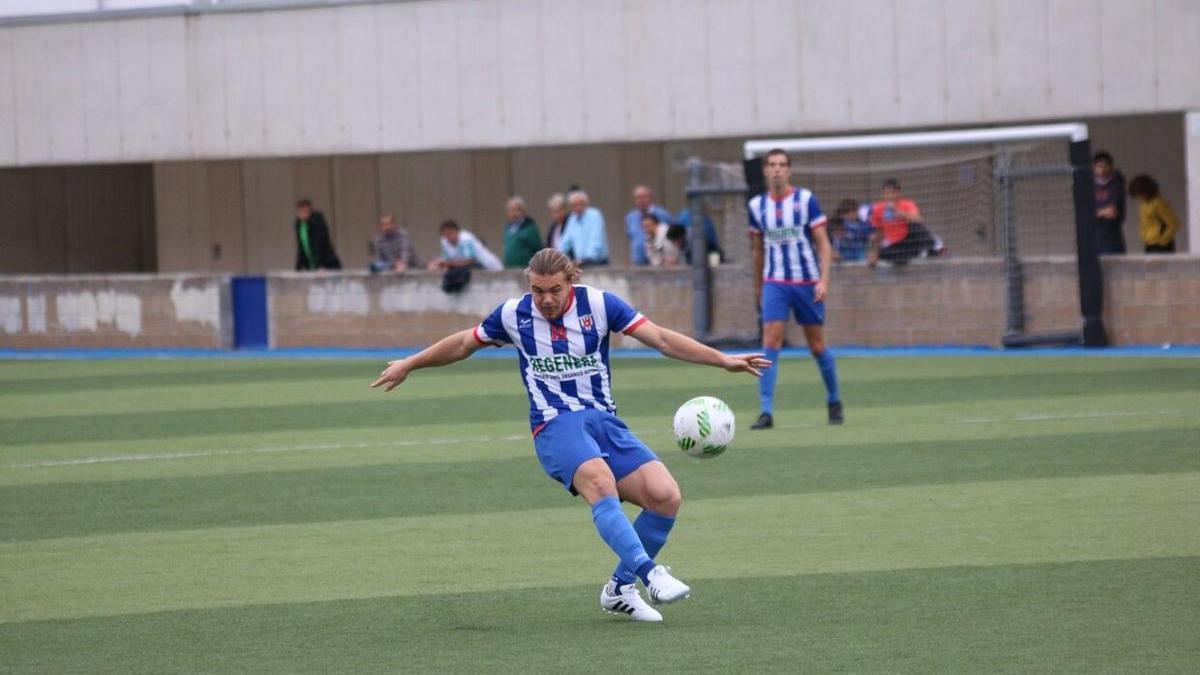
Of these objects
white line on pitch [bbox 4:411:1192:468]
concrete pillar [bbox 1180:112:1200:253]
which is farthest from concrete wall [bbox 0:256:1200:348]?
white line on pitch [bbox 4:411:1192:468]

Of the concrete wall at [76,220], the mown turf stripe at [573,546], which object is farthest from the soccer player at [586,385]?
the concrete wall at [76,220]

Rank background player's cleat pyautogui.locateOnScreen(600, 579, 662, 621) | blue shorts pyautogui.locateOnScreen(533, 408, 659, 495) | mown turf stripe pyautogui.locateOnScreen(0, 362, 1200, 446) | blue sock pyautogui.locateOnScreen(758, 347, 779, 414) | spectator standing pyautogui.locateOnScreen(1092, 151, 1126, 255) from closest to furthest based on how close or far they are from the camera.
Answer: background player's cleat pyautogui.locateOnScreen(600, 579, 662, 621)
blue shorts pyautogui.locateOnScreen(533, 408, 659, 495)
blue sock pyautogui.locateOnScreen(758, 347, 779, 414)
mown turf stripe pyautogui.locateOnScreen(0, 362, 1200, 446)
spectator standing pyautogui.locateOnScreen(1092, 151, 1126, 255)

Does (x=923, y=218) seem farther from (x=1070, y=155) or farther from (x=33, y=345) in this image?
(x=33, y=345)

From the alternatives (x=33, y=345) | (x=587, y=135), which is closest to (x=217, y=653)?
(x=587, y=135)

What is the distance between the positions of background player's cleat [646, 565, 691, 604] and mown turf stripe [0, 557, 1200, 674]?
0.15 m

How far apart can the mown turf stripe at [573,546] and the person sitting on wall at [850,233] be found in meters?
12.6

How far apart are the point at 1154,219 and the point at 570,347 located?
1639 cm

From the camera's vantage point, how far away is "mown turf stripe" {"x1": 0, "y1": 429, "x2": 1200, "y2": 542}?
444 inches

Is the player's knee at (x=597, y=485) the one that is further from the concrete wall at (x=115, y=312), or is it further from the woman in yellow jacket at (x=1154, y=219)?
the concrete wall at (x=115, y=312)

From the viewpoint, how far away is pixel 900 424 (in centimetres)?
1482

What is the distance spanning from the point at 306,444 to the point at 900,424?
4.74 m

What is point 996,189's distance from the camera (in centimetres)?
2345

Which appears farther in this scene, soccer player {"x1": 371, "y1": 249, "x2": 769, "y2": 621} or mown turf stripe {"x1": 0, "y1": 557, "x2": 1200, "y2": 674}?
soccer player {"x1": 371, "y1": 249, "x2": 769, "y2": 621}

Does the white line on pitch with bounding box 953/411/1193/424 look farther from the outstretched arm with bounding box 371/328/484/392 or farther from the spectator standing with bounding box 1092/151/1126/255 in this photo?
the spectator standing with bounding box 1092/151/1126/255
